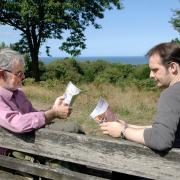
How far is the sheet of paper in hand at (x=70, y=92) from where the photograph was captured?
3246 mm

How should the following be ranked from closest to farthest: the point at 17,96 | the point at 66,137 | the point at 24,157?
the point at 66,137
the point at 24,157
the point at 17,96

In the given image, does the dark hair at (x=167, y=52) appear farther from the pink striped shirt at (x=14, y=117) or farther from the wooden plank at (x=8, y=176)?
the wooden plank at (x=8, y=176)

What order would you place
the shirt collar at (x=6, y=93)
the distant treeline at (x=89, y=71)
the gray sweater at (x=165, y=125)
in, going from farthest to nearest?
the distant treeline at (x=89, y=71) → the shirt collar at (x=6, y=93) → the gray sweater at (x=165, y=125)

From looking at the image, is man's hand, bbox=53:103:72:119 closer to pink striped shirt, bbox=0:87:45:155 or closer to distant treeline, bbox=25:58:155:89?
pink striped shirt, bbox=0:87:45:155

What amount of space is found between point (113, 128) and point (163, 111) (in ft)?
1.39

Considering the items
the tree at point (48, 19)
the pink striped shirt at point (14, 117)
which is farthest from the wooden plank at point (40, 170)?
the tree at point (48, 19)

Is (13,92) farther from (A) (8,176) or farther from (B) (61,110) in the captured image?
(A) (8,176)

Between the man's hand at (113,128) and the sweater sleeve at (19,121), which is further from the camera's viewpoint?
the sweater sleeve at (19,121)

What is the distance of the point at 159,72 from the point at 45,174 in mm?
1015

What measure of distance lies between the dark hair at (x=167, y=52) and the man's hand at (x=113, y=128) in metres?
0.50

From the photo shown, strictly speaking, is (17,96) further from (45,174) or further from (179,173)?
(179,173)

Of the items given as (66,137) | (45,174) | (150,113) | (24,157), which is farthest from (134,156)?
(150,113)

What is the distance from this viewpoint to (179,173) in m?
2.38

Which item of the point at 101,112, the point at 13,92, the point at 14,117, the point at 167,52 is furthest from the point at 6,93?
the point at 167,52
